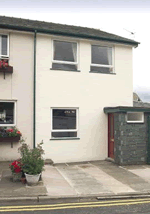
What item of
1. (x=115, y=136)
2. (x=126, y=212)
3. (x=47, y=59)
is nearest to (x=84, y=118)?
(x=115, y=136)

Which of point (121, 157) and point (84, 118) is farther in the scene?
point (84, 118)

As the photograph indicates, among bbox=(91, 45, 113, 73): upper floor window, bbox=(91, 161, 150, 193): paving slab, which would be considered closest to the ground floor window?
bbox=(91, 161, 150, 193): paving slab

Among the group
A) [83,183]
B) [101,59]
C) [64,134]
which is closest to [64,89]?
[64,134]

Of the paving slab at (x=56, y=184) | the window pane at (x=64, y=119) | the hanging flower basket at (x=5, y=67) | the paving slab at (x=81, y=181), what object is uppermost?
the hanging flower basket at (x=5, y=67)

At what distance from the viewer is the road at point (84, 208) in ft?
17.1

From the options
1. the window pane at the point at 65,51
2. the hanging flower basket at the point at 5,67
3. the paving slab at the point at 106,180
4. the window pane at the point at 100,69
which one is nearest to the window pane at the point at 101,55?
the window pane at the point at 100,69

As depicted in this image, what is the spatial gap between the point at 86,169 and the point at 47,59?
5.31 meters

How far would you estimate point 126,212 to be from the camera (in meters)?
5.31

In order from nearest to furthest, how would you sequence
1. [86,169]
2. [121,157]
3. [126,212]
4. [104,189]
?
[126,212]
[104,189]
[86,169]
[121,157]

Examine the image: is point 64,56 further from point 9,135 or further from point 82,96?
point 9,135

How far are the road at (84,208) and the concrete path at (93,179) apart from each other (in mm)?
460

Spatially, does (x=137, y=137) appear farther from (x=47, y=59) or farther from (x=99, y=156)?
(x=47, y=59)

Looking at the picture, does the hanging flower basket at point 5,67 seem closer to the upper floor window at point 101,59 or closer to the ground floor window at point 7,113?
the ground floor window at point 7,113

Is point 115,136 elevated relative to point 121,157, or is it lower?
elevated
